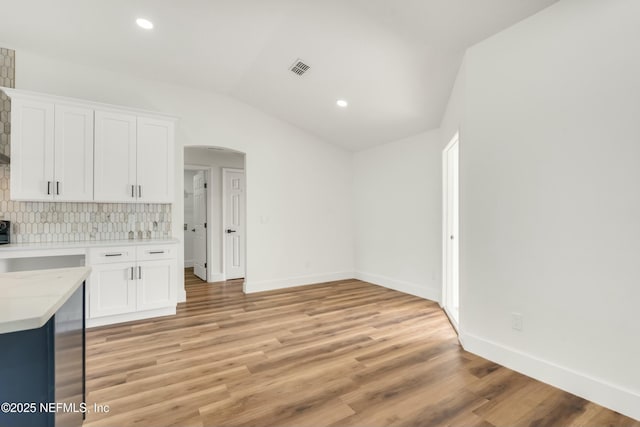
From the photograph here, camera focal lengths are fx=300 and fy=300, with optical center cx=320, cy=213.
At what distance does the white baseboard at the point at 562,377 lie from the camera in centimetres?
185

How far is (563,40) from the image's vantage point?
83.4 inches

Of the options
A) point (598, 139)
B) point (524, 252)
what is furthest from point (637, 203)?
point (524, 252)

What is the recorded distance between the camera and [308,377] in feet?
7.48

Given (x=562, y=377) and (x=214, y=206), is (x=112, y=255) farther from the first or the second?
(x=562, y=377)

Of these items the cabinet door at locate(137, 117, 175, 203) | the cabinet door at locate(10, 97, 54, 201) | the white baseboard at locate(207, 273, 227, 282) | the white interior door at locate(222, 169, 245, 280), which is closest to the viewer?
the cabinet door at locate(10, 97, 54, 201)

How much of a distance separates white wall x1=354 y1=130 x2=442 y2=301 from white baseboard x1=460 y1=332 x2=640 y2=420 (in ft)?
5.41

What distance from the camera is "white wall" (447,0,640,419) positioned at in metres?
1.88

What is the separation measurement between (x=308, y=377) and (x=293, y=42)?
3191 millimetres

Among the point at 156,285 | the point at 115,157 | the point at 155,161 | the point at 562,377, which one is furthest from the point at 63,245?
the point at 562,377

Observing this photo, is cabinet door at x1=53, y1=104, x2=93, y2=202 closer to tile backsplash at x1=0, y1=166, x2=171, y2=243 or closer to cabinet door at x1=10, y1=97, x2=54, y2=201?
cabinet door at x1=10, y1=97, x2=54, y2=201

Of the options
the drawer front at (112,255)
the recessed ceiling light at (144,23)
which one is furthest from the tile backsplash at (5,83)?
the recessed ceiling light at (144,23)

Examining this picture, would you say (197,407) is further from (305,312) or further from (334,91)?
(334,91)

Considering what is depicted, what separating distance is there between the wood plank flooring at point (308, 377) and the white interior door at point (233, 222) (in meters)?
2.23

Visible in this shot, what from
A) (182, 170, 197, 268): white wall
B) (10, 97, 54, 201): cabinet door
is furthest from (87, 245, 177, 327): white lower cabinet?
(182, 170, 197, 268): white wall
